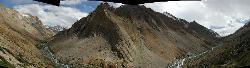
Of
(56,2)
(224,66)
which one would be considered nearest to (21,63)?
(224,66)

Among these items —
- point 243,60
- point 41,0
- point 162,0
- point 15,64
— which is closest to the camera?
point 162,0

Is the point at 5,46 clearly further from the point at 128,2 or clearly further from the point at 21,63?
the point at 128,2

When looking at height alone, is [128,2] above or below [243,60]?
above

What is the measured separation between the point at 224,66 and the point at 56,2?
198634mm

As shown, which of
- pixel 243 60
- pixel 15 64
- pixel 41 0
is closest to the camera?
pixel 41 0

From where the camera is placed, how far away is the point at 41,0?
20.6ft

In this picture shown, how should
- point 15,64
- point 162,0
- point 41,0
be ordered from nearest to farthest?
point 162,0 → point 41,0 → point 15,64

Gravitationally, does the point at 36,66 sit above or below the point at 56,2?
below

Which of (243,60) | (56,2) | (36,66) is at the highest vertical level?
(56,2)

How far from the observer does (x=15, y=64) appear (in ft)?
578

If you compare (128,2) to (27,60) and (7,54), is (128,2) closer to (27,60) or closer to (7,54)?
(7,54)

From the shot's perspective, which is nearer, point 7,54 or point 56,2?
point 56,2

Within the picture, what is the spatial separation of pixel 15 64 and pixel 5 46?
23255 mm

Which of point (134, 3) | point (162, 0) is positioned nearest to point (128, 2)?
point (134, 3)
